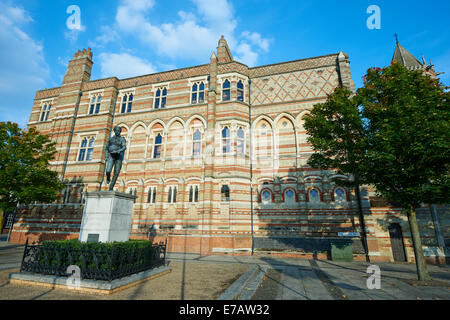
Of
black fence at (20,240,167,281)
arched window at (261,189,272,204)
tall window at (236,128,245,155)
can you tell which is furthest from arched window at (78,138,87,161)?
arched window at (261,189,272,204)

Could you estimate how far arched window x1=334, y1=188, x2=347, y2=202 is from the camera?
53.9 ft

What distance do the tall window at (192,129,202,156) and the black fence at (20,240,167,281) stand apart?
12472 millimetres

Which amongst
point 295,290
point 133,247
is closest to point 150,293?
point 133,247

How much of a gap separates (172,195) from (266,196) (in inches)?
310

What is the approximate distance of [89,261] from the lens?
6984mm

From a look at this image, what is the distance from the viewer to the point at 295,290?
24.2 feet

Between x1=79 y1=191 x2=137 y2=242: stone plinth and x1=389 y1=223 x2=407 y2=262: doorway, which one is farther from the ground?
x1=79 y1=191 x2=137 y2=242: stone plinth

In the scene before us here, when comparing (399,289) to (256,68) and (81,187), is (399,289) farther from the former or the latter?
(81,187)

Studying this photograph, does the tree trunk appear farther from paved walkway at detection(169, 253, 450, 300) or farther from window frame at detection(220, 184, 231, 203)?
window frame at detection(220, 184, 231, 203)

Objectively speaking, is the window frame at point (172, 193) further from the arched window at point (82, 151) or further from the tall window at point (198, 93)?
the arched window at point (82, 151)

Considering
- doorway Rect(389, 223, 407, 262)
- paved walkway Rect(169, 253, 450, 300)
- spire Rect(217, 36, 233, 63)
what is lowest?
paved walkway Rect(169, 253, 450, 300)

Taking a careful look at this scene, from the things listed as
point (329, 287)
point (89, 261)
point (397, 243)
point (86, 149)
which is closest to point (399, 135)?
point (329, 287)

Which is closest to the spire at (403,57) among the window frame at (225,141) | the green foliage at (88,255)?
the window frame at (225,141)

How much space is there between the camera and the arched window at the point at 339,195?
53.9 feet
